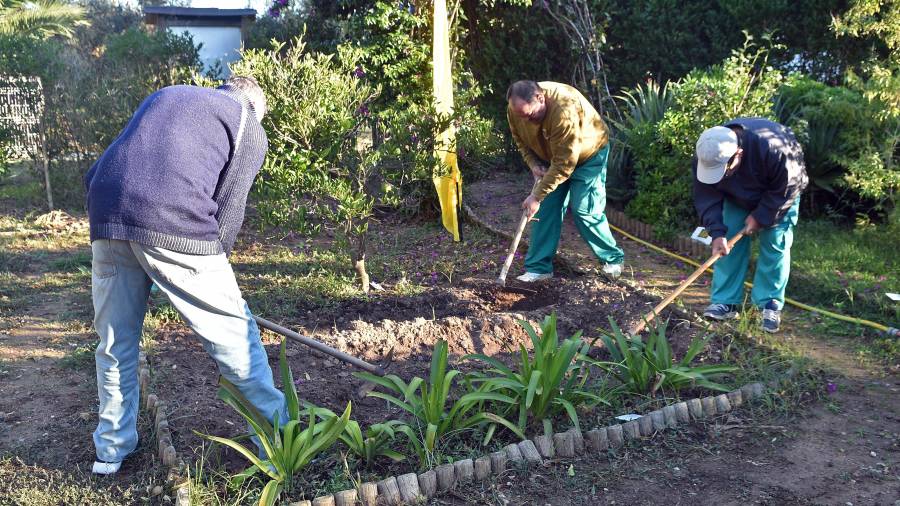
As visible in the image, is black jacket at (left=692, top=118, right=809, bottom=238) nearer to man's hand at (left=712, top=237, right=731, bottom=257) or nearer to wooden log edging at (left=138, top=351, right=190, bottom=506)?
man's hand at (left=712, top=237, right=731, bottom=257)

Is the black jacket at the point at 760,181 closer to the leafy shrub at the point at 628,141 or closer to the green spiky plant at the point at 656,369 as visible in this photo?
the green spiky plant at the point at 656,369

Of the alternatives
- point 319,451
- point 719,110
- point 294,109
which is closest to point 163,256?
point 319,451

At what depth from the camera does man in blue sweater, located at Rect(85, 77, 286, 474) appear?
9.80 feet

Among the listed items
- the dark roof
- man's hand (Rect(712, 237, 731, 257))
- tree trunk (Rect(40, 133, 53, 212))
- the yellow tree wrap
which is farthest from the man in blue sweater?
the dark roof

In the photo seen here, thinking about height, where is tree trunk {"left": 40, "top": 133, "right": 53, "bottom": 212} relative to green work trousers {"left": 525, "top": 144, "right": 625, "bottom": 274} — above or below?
below

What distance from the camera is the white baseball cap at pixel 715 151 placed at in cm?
459

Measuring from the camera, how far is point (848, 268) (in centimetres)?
579

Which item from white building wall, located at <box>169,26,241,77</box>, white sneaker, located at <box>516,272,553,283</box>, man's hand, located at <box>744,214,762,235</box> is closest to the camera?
man's hand, located at <box>744,214,762,235</box>

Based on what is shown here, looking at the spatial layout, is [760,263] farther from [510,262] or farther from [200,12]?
[200,12]

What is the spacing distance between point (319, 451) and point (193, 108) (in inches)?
58.4

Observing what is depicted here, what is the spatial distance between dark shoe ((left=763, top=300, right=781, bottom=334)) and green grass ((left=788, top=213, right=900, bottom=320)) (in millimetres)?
581

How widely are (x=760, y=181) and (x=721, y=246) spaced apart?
466 millimetres

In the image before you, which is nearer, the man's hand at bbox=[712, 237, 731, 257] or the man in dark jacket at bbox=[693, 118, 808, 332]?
the man in dark jacket at bbox=[693, 118, 808, 332]

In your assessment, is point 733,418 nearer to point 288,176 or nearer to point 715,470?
point 715,470
